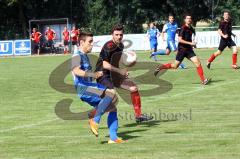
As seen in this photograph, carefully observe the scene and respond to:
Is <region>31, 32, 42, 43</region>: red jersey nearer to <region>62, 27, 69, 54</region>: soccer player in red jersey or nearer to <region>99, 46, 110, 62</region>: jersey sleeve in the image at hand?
<region>62, 27, 69, 54</region>: soccer player in red jersey

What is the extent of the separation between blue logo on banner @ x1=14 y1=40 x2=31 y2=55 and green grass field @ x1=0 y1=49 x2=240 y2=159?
31371 millimetres

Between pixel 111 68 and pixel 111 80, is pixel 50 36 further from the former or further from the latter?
pixel 111 68

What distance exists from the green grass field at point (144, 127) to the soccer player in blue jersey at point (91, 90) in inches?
12.1

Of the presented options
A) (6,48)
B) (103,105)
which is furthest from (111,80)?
(6,48)

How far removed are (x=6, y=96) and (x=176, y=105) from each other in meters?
5.65

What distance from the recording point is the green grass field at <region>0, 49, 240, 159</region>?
29.7 feet

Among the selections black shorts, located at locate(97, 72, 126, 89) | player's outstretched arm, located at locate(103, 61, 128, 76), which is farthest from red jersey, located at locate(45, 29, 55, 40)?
player's outstretched arm, located at locate(103, 61, 128, 76)

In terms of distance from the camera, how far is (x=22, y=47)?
2002 inches

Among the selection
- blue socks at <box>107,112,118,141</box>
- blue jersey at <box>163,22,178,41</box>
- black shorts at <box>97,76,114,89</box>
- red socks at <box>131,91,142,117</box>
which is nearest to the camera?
blue socks at <box>107,112,118,141</box>

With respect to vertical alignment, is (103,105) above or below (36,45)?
above

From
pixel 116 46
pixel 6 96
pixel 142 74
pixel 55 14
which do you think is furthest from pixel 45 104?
pixel 55 14

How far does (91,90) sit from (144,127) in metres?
1.68

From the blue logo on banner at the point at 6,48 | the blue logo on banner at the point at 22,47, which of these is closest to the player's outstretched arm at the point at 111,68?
the blue logo on banner at the point at 22,47

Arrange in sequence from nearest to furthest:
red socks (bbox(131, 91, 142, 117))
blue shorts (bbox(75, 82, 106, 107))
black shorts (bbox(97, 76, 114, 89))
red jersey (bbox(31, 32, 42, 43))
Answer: blue shorts (bbox(75, 82, 106, 107)) < black shorts (bbox(97, 76, 114, 89)) < red socks (bbox(131, 91, 142, 117)) < red jersey (bbox(31, 32, 42, 43))
